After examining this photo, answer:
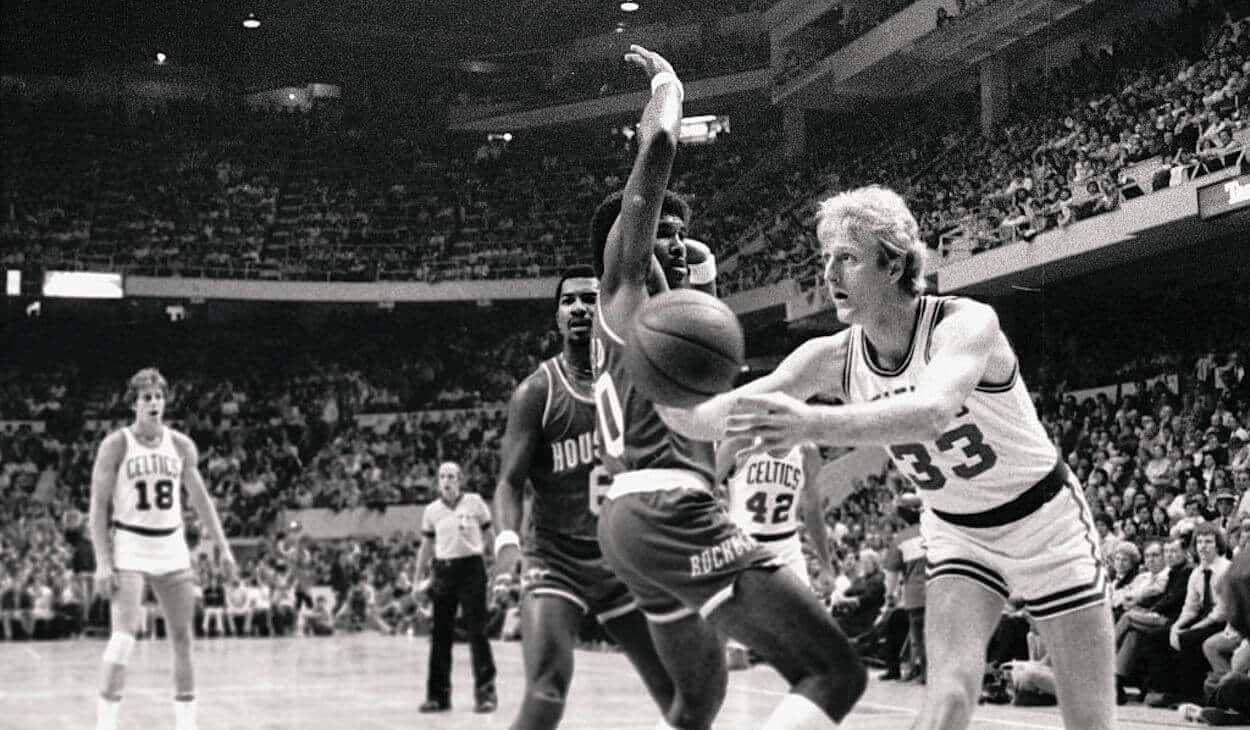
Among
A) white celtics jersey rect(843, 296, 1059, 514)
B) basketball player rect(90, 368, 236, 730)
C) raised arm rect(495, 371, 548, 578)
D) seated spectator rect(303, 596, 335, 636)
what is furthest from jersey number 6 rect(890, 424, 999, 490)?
seated spectator rect(303, 596, 335, 636)

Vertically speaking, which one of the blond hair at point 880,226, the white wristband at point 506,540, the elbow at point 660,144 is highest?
the elbow at point 660,144

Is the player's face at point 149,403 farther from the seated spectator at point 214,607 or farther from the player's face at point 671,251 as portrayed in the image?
the seated spectator at point 214,607

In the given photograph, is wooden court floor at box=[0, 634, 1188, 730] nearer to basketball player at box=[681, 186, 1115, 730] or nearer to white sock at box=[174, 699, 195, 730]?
white sock at box=[174, 699, 195, 730]

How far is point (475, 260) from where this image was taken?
3356 centimetres

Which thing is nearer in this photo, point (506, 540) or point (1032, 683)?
point (506, 540)

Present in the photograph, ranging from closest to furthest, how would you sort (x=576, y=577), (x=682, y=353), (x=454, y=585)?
1. (x=682, y=353)
2. (x=576, y=577)
3. (x=454, y=585)

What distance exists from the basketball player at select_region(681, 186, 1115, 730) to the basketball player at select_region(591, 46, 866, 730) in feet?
1.23

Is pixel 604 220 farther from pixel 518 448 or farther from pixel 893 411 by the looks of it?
pixel 893 411

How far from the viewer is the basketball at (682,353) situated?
3596mm

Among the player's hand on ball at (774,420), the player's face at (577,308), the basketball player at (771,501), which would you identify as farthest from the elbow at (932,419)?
the basketball player at (771,501)

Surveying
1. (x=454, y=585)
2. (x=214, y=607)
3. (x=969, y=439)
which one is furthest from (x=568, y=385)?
(x=214, y=607)

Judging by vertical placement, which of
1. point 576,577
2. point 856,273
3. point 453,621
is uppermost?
point 856,273

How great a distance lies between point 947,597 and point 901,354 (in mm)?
718

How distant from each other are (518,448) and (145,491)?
4.29 m
